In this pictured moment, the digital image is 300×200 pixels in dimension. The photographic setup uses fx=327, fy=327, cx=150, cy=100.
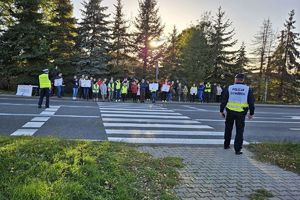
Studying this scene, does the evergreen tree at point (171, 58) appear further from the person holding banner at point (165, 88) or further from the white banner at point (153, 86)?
the white banner at point (153, 86)

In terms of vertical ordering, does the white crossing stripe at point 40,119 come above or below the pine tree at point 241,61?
below

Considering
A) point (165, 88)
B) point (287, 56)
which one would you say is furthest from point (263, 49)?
point (165, 88)

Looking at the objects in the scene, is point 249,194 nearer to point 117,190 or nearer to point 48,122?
point 117,190

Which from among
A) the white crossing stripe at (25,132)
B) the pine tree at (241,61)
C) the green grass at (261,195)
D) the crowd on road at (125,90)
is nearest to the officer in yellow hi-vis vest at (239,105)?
the green grass at (261,195)

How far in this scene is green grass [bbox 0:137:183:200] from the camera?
4.21 m

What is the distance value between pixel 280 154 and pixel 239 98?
5.32ft

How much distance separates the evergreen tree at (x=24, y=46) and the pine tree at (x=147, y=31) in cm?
1290

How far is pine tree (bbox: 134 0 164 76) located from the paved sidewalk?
Answer: 3231 centimetres

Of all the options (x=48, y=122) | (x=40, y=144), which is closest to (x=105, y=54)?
(x=48, y=122)

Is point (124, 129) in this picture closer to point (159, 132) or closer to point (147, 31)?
point (159, 132)

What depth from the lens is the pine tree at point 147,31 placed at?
39.6 m

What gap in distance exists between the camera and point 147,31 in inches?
1556

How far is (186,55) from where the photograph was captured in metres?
37.2

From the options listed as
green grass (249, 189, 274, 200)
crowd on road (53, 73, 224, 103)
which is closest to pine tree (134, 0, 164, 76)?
crowd on road (53, 73, 224, 103)
